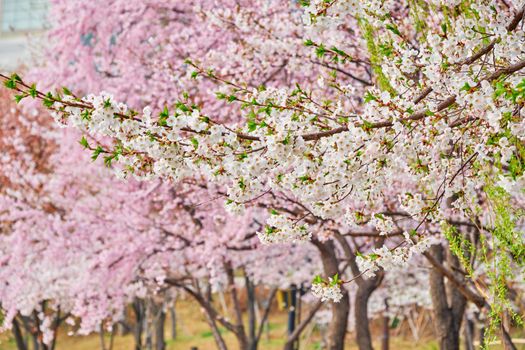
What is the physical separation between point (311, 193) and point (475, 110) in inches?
40.0

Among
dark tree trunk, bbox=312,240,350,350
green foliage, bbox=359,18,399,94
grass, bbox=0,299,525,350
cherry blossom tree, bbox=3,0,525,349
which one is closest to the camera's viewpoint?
cherry blossom tree, bbox=3,0,525,349

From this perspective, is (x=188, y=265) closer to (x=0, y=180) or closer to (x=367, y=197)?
(x=0, y=180)

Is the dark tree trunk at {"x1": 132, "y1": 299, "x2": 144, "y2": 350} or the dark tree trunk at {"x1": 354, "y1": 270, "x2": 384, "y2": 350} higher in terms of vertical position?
the dark tree trunk at {"x1": 132, "y1": 299, "x2": 144, "y2": 350}

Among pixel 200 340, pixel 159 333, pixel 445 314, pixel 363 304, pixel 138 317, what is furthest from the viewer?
pixel 200 340

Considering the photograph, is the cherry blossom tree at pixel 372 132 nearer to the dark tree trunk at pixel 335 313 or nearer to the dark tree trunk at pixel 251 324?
the dark tree trunk at pixel 335 313

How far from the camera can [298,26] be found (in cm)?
895

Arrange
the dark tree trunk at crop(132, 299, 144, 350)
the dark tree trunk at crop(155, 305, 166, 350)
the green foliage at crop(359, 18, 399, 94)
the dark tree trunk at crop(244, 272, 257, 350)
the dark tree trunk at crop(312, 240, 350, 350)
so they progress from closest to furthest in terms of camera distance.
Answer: the green foliage at crop(359, 18, 399, 94), the dark tree trunk at crop(312, 240, 350, 350), the dark tree trunk at crop(244, 272, 257, 350), the dark tree trunk at crop(132, 299, 144, 350), the dark tree trunk at crop(155, 305, 166, 350)

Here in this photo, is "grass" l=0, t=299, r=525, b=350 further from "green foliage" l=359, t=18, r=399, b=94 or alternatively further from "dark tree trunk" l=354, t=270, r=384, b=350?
"green foliage" l=359, t=18, r=399, b=94

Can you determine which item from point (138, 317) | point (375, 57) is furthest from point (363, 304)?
point (138, 317)

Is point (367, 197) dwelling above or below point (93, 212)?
below

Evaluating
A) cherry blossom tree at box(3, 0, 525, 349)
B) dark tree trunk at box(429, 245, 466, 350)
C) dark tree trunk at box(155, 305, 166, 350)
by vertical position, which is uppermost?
dark tree trunk at box(155, 305, 166, 350)

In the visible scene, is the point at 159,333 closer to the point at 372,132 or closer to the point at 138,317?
the point at 138,317

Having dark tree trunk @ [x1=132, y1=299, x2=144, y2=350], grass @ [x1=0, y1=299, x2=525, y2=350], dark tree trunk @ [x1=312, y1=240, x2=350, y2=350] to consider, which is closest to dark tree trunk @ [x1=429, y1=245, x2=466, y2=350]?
dark tree trunk @ [x1=312, y1=240, x2=350, y2=350]

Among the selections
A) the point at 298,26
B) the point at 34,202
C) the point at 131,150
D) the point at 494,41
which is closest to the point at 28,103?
the point at 34,202
